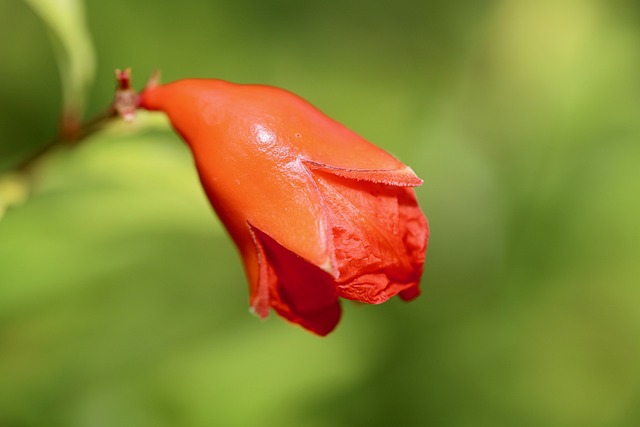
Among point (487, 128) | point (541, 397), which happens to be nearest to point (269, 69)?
point (487, 128)

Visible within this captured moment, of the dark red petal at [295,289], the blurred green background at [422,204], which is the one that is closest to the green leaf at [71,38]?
the blurred green background at [422,204]

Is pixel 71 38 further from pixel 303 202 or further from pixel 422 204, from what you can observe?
pixel 422 204

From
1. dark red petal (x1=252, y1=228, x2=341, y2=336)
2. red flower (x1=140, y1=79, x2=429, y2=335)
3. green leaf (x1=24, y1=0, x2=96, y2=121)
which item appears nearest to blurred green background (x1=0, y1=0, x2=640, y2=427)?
green leaf (x1=24, y1=0, x2=96, y2=121)

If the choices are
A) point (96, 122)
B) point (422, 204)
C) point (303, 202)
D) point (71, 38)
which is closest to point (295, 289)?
point (303, 202)

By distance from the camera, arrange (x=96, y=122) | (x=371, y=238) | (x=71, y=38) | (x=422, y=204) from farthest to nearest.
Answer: (x=422, y=204) → (x=71, y=38) → (x=96, y=122) → (x=371, y=238)

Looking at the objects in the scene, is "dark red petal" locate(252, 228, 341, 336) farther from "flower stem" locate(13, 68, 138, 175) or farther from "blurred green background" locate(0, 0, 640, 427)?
"blurred green background" locate(0, 0, 640, 427)

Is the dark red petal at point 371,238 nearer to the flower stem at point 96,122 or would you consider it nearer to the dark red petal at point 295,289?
the dark red petal at point 295,289
